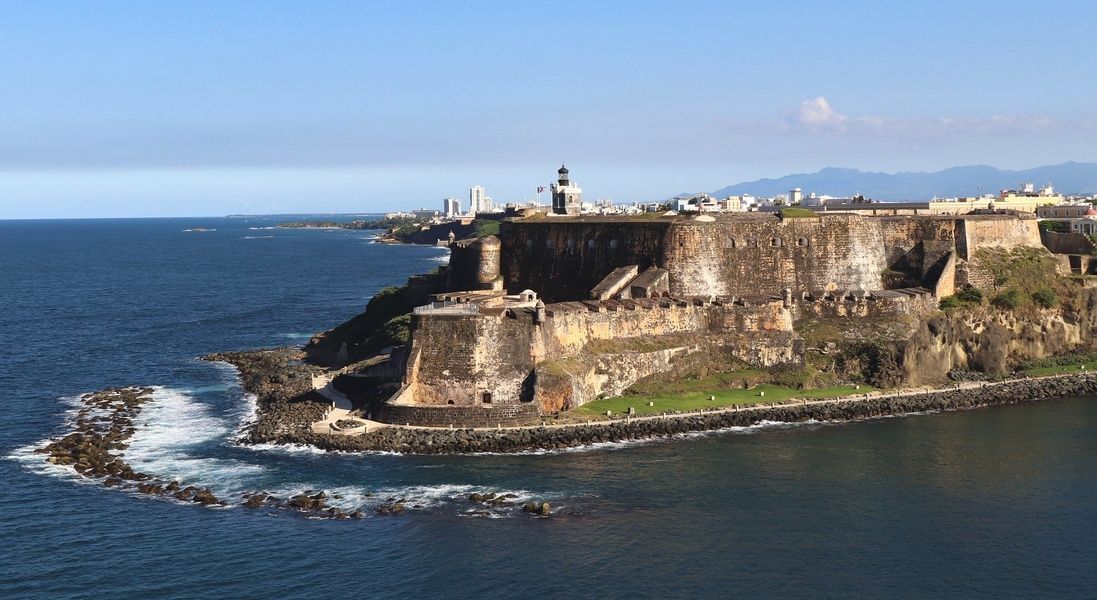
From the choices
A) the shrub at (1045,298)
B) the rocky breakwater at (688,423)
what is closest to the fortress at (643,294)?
the rocky breakwater at (688,423)

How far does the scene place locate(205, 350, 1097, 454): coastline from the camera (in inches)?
1802

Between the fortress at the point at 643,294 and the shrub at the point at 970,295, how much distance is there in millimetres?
762

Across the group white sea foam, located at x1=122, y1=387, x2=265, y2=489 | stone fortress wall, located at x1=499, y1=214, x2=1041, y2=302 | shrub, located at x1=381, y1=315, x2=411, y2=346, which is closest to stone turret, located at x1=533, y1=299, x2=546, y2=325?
shrub, located at x1=381, y1=315, x2=411, y2=346

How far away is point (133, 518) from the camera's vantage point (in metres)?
37.5

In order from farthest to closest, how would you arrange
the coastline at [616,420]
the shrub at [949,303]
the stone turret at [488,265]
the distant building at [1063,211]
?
1. the distant building at [1063,211]
2. the stone turret at [488,265]
3. the shrub at [949,303]
4. the coastline at [616,420]

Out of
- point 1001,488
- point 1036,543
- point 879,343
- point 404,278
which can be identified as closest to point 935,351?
point 879,343

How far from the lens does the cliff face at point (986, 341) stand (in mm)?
56344

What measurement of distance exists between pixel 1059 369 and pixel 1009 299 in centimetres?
469

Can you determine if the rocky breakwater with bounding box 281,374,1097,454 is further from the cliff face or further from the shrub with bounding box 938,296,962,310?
the shrub with bounding box 938,296,962,310

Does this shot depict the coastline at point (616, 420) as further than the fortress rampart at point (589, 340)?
No

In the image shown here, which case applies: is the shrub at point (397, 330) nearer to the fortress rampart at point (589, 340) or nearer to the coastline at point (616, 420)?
the coastline at point (616, 420)

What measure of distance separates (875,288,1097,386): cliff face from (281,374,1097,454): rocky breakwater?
72.4 inches

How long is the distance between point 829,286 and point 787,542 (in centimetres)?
3097

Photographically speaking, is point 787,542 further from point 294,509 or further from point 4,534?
point 4,534
